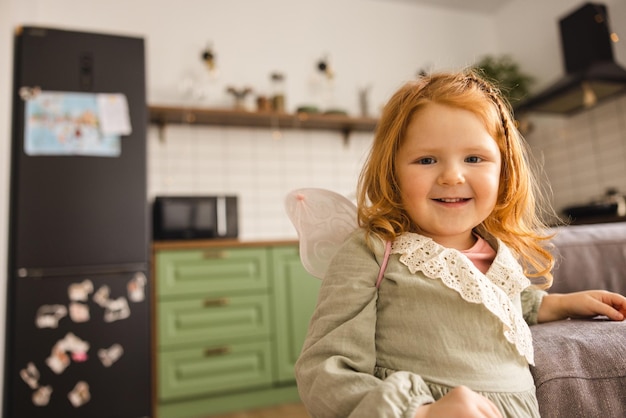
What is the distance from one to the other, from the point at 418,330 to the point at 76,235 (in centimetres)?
217

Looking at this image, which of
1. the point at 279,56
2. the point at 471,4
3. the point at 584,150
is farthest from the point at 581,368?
the point at 471,4

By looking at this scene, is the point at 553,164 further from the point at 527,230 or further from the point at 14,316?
the point at 14,316

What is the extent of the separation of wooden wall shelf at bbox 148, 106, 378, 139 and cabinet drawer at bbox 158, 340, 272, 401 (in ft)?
4.75

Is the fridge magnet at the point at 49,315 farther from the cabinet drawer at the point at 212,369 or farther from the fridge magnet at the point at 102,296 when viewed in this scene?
the cabinet drawer at the point at 212,369

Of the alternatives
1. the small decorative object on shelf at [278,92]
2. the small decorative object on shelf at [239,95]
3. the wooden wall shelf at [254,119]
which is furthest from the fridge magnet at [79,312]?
the small decorative object on shelf at [278,92]

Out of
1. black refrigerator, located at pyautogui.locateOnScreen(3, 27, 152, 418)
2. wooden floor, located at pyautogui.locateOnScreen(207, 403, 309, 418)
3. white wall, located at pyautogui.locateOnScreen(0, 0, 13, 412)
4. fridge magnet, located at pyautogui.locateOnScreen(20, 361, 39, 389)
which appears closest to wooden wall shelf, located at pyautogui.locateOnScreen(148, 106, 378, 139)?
black refrigerator, located at pyautogui.locateOnScreen(3, 27, 152, 418)

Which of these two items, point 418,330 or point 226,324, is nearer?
point 418,330

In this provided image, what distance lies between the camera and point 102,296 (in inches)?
95.4

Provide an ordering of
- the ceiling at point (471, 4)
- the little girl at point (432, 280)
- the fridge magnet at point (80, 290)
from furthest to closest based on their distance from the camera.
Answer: the ceiling at point (471, 4) → the fridge magnet at point (80, 290) → the little girl at point (432, 280)

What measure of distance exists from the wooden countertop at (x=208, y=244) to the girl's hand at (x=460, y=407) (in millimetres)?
2189

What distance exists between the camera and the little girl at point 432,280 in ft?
2.19

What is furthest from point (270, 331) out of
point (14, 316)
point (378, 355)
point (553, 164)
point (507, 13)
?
point (507, 13)

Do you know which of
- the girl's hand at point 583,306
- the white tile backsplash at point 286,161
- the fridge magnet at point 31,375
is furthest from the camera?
the white tile backsplash at point 286,161

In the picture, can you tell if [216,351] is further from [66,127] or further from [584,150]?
[584,150]
